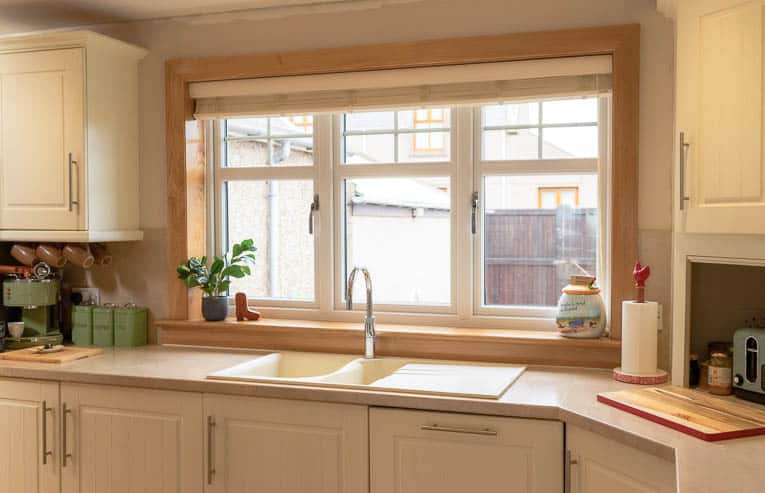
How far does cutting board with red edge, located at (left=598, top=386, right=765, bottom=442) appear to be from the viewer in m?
1.94

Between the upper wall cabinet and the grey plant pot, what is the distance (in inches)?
18.9

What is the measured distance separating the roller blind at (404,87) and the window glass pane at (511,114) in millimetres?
166

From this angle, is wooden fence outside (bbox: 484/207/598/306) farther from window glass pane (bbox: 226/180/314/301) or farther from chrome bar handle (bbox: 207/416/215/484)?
chrome bar handle (bbox: 207/416/215/484)

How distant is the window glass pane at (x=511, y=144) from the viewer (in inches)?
121

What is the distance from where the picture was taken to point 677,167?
2262 millimetres

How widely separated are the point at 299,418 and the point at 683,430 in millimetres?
1202

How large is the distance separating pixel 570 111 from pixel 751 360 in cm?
120

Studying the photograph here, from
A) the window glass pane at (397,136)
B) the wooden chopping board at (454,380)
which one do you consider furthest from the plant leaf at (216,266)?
the wooden chopping board at (454,380)

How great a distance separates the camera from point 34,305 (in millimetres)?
3279

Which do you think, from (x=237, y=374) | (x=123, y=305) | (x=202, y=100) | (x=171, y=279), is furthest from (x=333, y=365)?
(x=202, y=100)

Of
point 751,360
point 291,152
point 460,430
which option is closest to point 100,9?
point 291,152

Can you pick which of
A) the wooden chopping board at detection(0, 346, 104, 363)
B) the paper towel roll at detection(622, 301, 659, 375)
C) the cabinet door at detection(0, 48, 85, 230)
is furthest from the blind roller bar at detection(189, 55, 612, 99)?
the wooden chopping board at detection(0, 346, 104, 363)

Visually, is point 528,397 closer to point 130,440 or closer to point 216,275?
point 130,440

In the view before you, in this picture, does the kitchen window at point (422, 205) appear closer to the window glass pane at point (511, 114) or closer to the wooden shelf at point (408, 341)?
the window glass pane at point (511, 114)
